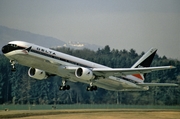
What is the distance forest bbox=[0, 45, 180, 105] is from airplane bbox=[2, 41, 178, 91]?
7.03 metres

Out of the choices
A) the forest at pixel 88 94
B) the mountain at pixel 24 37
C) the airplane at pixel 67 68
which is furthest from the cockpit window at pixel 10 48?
the mountain at pixel 24 37

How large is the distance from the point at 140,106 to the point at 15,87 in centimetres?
1634

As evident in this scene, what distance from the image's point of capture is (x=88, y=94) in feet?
146

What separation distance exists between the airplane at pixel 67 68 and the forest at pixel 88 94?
703 cm

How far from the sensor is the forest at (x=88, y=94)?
48.4 meters

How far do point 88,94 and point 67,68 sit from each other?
1143 cm

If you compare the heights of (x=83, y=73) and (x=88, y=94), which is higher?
(x=83, y=73)

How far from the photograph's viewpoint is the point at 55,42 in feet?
218

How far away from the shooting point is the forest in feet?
159

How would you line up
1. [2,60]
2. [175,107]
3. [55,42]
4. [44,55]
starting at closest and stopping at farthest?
1. [44,55]
2. [175,107]
3. [2,60]
4. [55,42]

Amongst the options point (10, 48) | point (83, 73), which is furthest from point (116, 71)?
point (10, 48)

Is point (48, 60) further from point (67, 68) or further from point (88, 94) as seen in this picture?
point (88, 94)

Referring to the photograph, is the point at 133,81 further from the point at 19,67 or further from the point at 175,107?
the point at 19,67

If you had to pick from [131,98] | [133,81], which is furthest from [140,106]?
[133,81]
